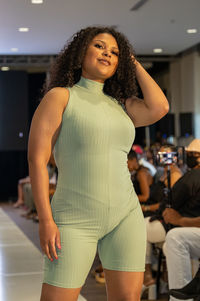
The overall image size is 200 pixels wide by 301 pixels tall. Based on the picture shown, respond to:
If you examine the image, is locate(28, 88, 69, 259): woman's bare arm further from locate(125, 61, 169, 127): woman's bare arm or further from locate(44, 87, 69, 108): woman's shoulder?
locate(125, 61, 169, 127): woman's bare arm

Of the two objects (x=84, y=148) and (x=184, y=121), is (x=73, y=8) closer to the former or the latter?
(x=184, y=121)

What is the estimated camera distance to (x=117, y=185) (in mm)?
1708

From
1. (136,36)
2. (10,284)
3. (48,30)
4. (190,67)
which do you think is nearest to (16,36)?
(48,30)

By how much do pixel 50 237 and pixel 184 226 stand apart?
1994 millimetres

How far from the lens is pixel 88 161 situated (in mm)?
1681

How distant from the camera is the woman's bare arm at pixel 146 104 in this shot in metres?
1.85

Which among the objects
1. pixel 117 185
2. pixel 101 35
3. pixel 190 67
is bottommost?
pixel 117 185

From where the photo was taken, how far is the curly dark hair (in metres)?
1.80

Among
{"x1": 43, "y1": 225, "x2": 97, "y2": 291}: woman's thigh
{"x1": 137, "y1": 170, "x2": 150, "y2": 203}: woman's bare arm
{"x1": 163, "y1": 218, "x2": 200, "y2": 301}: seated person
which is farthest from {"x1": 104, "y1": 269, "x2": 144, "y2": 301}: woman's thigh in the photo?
{"x1": 137, "y1": 170, "x2": 150, "y2": 203}: woman's bare arm

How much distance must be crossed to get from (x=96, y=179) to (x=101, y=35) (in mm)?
458

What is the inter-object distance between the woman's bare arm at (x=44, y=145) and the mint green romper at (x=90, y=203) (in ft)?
0.10

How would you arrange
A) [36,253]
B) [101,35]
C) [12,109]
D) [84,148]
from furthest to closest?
[12,109] → [36,253] → [101,35] → [84,148]

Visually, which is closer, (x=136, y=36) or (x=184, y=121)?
(x=136, y=36)

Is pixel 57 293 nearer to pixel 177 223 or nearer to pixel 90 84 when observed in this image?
pixel 90 84
